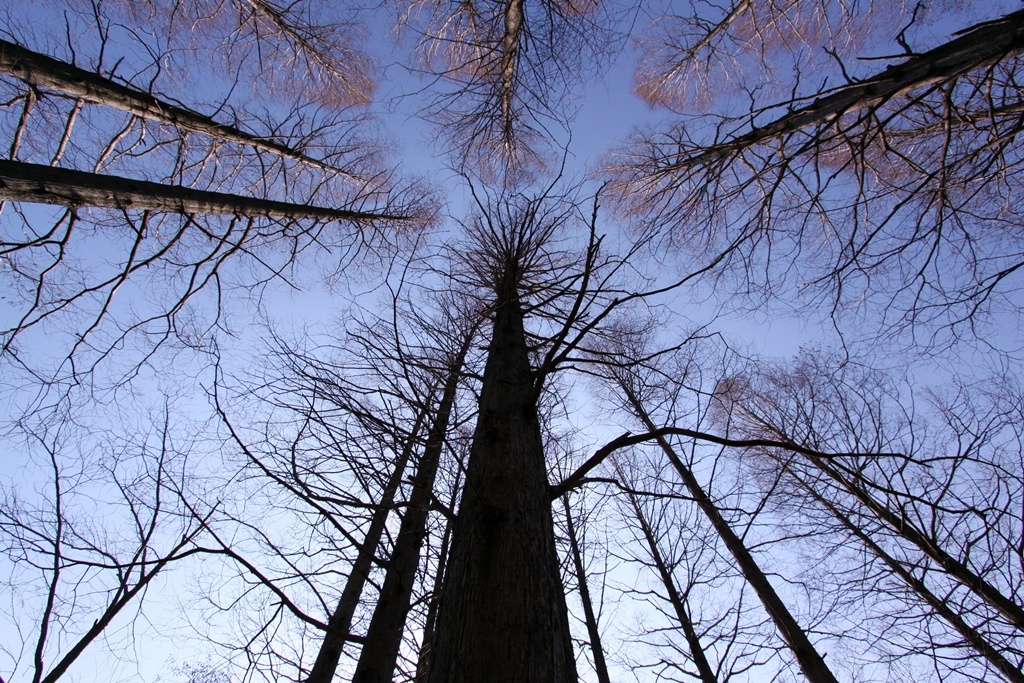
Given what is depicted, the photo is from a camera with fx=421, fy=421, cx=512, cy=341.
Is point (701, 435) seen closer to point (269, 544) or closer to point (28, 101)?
point (269, 544)

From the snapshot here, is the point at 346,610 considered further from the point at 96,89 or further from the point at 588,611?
the point at 96,89

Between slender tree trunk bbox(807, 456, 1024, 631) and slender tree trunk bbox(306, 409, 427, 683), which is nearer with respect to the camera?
slender tree trunk bbox(306, 409, 427, 683)

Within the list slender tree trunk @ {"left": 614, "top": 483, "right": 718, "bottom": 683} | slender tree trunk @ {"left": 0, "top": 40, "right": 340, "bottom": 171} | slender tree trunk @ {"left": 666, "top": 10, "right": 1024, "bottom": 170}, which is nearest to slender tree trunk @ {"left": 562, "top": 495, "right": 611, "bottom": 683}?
slender tree trunk @ {"left": 614, "top": 483, "right": 718, "bottom": 683}

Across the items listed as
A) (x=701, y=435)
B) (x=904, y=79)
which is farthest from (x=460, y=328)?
(x=904, y=79)

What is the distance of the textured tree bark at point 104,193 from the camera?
288 centimetres

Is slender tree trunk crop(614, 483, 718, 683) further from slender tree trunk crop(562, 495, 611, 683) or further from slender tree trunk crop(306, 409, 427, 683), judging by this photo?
slender tree trunk crop(306, 409, 427, 683)

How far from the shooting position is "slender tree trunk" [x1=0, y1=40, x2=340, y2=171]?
10.7 feet

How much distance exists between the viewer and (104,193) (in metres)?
3.16

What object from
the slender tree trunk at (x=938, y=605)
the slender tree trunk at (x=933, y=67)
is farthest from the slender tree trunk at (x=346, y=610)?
the slender tree trunk at (x=938, y=605)

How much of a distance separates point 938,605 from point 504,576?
5582 mm

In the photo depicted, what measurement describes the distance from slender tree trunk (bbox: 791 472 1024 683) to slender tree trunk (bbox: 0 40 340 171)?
8.54m

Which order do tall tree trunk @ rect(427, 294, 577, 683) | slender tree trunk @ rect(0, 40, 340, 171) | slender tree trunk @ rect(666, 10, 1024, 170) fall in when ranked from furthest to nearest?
1. slender tree trunk @ rect(0, 40, 340, 171)
2. slender tree trunk @ rect(666, 10, 1024, 170)
3. tall tree trunk @ rect(427, 294, 577, 683)

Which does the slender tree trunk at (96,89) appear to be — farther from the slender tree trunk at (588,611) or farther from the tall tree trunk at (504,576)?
the slender tree trunk at (588,611)

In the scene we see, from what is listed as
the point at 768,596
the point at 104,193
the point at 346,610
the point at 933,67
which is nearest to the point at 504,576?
the point at 346,610
